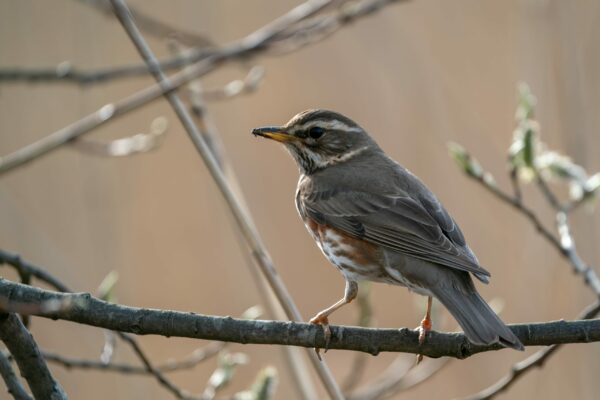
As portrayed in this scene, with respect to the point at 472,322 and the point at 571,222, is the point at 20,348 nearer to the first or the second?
the point at 472,322

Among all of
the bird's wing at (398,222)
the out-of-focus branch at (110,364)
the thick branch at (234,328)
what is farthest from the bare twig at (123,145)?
the thick branch at (234,328)

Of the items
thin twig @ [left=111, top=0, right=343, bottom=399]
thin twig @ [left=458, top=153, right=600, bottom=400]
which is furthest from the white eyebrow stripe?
thin twig @ [left=458, top=153, right=600, bottom=400]

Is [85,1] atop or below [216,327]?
atop

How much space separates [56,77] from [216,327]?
78.1 inches

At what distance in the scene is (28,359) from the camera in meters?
2.73

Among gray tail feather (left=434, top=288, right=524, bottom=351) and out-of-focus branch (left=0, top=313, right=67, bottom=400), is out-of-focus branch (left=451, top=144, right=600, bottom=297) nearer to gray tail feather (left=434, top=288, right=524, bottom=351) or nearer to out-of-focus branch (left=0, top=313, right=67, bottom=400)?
gray tail feather (left=434, top=288, right=524, bottom=351)

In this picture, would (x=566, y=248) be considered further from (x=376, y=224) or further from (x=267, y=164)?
(x=267, y=164)

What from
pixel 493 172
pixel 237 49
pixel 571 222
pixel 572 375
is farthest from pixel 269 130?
pixel 572 375

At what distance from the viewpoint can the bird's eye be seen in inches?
205

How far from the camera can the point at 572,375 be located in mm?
6977

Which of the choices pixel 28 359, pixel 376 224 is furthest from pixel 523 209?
pixel 28 359

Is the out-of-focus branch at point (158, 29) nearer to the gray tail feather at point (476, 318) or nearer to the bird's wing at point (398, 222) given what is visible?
the bird's wing at point (398, 222)

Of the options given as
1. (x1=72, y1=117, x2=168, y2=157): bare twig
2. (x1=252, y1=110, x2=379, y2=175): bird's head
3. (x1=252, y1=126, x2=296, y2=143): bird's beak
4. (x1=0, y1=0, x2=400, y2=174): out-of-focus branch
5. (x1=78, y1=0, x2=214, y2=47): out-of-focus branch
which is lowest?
(x1=252, y1=110, x2=379, y2=175): bird's head

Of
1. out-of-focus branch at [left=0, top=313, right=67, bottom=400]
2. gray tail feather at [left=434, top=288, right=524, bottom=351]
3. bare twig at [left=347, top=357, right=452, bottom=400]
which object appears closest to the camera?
out-of-focus branch at [left=0, top=313, right=67, bottom=400]
